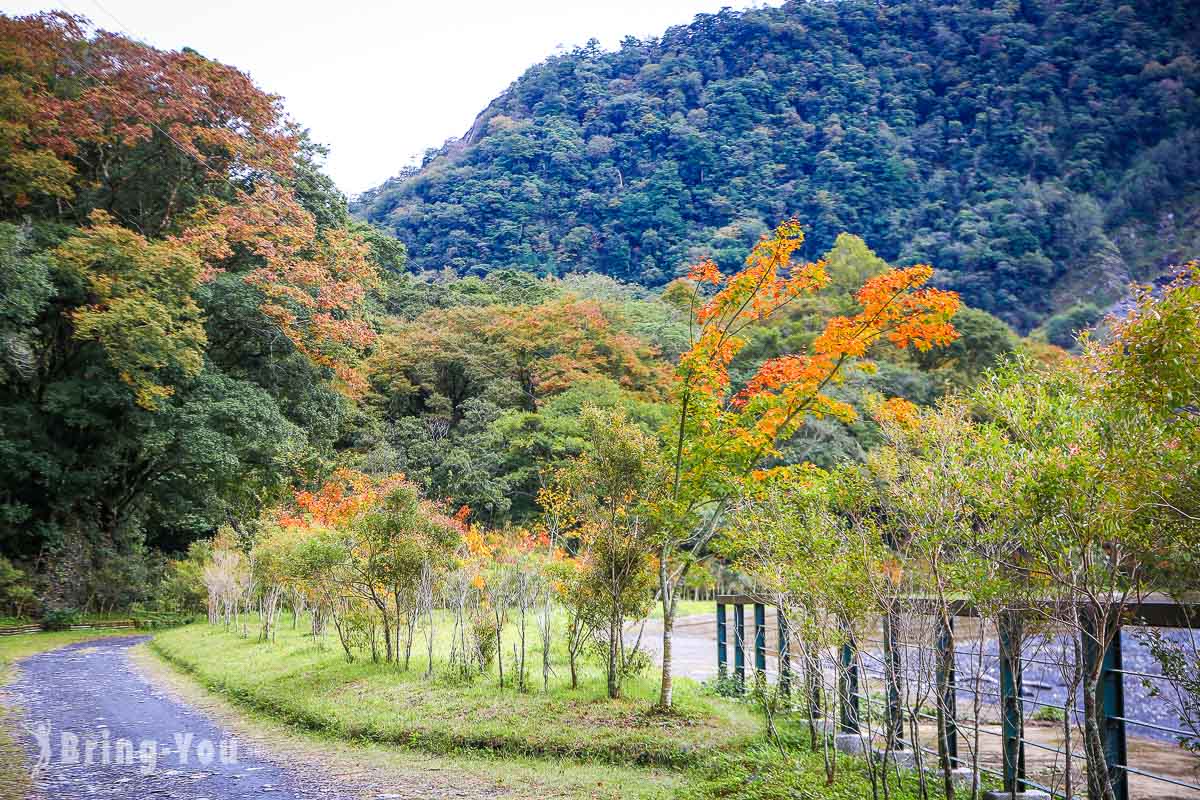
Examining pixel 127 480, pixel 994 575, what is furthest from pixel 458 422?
pixel 994 575

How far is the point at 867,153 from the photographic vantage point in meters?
60.2

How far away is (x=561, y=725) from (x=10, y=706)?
7.94m

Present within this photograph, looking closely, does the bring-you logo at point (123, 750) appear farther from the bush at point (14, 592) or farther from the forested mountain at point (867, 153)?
the forested mountain at point (867, 153)

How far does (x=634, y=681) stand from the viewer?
10.6m

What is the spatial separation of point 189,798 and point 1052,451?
7087 millimetres

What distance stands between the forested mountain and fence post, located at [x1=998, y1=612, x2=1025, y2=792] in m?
44.8

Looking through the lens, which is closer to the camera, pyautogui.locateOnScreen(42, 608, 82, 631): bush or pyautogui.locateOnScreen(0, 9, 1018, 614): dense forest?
pyautogui.locateOnScreen(0, 9, 1018, 614): dense forest

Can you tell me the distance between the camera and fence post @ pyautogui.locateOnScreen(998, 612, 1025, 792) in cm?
491

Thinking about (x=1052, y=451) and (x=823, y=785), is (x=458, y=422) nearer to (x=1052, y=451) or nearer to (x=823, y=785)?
(x=823, y=785)

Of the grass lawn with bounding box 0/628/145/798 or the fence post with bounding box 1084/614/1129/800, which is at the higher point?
the fence post with bounding box 1084/614/1129/800

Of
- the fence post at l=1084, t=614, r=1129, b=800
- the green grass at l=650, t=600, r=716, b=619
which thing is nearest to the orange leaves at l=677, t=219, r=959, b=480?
the fence post at l=1084, t=614, r=1129, b=800

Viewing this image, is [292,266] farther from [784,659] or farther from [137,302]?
[784,659]

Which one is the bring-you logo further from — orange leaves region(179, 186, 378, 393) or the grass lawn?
orange leaves region(179, 186, 378, 393)

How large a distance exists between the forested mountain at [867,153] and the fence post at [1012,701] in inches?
1765
